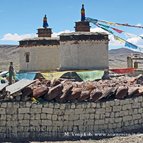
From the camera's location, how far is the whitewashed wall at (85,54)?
89.0 feet

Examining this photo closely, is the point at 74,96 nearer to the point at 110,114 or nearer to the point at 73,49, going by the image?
the point at 110,114

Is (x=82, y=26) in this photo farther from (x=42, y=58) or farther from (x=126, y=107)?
(x=126, y=107)

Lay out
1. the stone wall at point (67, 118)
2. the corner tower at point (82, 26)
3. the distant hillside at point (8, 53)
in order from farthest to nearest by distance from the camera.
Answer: the distant hillside at point (8, 53), the corner tower at point (82, 26), the stone wall at point (67, 118)

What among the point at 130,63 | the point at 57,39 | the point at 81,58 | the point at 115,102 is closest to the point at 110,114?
the point at 115,102

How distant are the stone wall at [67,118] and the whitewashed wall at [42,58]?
1849 cm

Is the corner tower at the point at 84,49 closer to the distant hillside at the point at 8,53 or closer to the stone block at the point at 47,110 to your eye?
the stone block at the point at 47,110

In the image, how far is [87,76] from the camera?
25.2 m

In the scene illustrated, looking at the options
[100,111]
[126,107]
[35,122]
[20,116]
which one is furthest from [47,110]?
[126,107]

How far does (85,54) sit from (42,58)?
445 cm

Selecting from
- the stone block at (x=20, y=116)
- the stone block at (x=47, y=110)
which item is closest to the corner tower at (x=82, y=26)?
the stone block at (x=47, y=110)

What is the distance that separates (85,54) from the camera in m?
27.2

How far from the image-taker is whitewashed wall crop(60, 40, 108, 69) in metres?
27.1

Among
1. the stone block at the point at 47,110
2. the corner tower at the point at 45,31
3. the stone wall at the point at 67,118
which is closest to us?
the stone wall at the point at 67,118

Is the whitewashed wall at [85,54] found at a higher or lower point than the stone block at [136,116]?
higher
